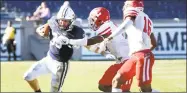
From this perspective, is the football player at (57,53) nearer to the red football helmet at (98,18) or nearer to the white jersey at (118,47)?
the red football helmet at (98,18)

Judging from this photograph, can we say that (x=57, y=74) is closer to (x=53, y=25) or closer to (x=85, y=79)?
(x=53, y=25)

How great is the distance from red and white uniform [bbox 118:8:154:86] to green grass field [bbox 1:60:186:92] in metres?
4.74

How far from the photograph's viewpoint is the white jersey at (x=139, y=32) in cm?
797

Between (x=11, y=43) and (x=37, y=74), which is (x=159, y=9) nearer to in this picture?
(x=11, y=43)

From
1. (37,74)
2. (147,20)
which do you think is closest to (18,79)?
(37,74)

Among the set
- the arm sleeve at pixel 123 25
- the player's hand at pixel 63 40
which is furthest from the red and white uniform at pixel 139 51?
the player's hand at pixel 63 40

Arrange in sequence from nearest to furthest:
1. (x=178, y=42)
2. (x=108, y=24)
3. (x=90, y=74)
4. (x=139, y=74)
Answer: (x=139, y=74), (x=108, y=24), (x=90, y=74), (x=178, y=42)

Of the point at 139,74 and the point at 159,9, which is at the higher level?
the point at 159,9

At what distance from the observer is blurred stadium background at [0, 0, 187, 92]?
16.5 m

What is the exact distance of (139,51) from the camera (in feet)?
26.4

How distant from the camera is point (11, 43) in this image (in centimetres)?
2311

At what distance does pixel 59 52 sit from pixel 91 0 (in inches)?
857

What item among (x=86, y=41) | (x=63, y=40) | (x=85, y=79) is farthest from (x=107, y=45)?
(x=85, y=79)

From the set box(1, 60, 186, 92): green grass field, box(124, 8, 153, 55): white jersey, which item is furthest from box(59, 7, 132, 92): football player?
box(1, 60, 186, 92): green grass field
